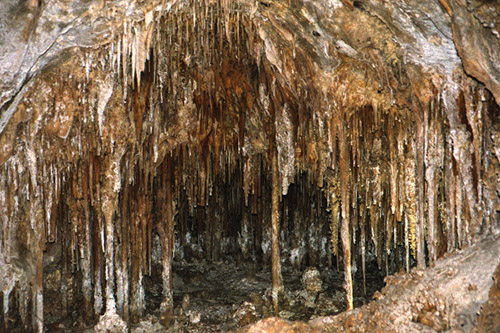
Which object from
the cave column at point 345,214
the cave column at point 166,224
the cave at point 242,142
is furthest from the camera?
the cave column at point 166,224

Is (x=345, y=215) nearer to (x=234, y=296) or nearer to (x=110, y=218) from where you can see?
(x=110, y=218)

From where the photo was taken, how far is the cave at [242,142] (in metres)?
6.27

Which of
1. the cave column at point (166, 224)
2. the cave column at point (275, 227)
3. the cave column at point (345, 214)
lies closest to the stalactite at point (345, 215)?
the cave column at point (345, 214)

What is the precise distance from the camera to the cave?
20.6 ft

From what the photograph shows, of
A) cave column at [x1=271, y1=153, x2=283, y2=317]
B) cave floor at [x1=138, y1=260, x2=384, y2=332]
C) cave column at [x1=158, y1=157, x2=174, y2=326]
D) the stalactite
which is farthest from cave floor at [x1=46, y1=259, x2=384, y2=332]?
the stalactite

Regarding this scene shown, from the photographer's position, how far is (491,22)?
4727 millimetres

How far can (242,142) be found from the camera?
1083 centimetres

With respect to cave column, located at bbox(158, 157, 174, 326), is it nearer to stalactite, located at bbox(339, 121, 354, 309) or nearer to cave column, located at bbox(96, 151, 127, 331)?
cave column, located at bbox(96, 151, 127, 331)

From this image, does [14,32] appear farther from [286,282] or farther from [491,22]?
[286,282]

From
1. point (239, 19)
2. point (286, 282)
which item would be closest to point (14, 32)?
point (239, 19)

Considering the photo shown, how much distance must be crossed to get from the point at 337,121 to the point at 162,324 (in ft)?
14.9

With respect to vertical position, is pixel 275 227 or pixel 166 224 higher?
pixel 166 224

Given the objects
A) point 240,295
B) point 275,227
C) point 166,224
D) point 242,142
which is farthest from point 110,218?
point 240,295

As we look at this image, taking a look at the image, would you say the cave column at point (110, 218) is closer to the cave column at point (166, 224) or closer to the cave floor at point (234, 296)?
the cave floor at point (234, 296)
